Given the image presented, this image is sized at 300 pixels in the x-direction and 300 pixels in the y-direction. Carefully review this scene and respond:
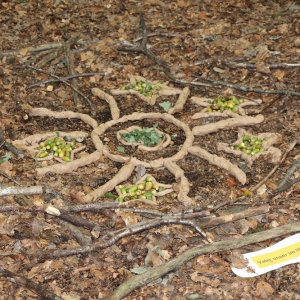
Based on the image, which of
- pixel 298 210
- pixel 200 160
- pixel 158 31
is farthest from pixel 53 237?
pixel 158 31

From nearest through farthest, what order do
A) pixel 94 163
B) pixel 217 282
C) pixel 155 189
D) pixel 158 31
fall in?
pixel 217 282
pixel 155 189
pixel 94 163
pixel 158 31

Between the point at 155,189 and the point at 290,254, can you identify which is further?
the point at 155,189

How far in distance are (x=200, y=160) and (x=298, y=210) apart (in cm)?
117

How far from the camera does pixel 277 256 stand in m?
3.92

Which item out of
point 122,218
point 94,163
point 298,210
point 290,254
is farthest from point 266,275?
point 94,163

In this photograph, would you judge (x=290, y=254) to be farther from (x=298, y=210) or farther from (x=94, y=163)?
(x=94, y=163)

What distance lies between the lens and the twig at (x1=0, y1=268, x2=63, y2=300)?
358 centimetres

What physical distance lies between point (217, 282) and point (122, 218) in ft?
3.27

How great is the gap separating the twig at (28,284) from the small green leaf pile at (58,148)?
1.58 meters

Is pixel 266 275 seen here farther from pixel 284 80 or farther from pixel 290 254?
pixel 284 80

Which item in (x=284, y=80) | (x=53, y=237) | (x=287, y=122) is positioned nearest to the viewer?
(x=53, y=237)

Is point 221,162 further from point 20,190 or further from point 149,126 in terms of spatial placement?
point 20,190

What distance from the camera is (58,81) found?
629 centimetres

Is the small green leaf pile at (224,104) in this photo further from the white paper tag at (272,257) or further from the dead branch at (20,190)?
the dead branch at (20,190)
